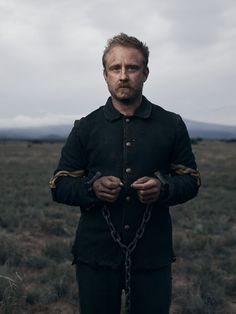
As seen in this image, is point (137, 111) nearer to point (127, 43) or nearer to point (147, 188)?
point (127, 43)

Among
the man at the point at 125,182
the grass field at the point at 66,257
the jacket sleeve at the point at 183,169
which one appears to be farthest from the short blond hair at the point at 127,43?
the grass field at the point at 66,257

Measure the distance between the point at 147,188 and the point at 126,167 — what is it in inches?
10.5

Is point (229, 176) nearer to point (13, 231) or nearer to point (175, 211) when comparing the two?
point (175, 211)

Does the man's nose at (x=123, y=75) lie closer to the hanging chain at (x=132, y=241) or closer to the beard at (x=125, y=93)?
the beard at (x=125, y=93)

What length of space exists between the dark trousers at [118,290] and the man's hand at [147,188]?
482 millimetres

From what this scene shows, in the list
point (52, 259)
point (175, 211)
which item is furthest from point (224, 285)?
point (175, 211)

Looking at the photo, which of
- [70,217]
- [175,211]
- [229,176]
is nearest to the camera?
[70,217]

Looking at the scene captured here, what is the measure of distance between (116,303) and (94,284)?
0.57 feet

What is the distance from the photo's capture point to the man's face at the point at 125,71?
2.57m

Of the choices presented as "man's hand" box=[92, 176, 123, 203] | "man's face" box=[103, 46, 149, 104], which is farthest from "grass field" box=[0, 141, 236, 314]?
"man's face" box=[103, 46, 149, 104]

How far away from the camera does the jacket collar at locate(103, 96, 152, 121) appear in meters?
2.69

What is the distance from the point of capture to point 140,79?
8.54ft

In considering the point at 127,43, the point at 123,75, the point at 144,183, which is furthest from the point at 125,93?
the point at 144,183

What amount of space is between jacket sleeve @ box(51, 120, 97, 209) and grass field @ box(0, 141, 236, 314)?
1.94 meters
